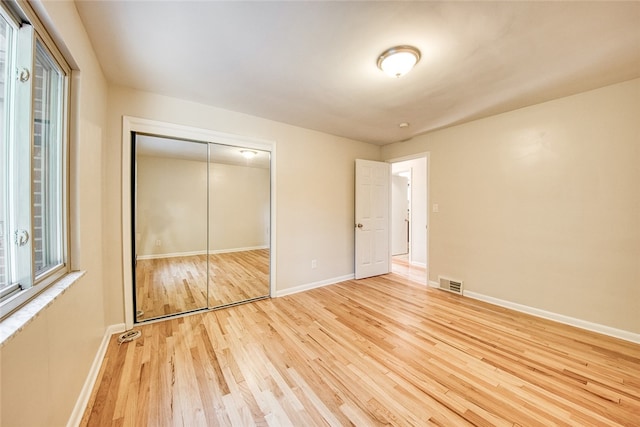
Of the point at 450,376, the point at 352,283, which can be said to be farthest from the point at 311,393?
the point at 352,283

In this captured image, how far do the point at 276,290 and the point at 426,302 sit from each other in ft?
6.73

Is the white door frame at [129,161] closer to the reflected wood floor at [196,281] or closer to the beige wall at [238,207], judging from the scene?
the reflected wood floor at [196,281]

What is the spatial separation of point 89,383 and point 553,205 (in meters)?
4.48

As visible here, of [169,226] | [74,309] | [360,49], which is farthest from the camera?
[169,226]

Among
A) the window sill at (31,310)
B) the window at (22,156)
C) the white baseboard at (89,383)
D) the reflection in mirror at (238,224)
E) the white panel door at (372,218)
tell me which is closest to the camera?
the window sill at (31,310)

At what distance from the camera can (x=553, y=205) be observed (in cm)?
258

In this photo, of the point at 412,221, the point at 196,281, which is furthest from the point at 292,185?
the point at 412,221

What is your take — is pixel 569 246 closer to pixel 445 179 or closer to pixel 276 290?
pixel 445 179

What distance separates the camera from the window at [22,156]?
957 millimetres

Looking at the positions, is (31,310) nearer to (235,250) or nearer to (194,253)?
(194,253)

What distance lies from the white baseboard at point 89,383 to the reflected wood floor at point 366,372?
41 mm

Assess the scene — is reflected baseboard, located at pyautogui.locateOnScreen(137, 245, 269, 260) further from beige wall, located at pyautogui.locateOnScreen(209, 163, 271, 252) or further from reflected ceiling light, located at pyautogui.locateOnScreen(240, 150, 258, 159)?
reflected ceiling light, located at pyautogui.locateOnScreen(240, 150, 258, 159)

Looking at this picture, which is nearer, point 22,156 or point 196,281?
point 22,156

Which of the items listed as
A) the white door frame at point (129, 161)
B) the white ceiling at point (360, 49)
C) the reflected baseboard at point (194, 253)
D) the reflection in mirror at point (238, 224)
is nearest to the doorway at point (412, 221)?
the white ceiling at point (360, 49)
